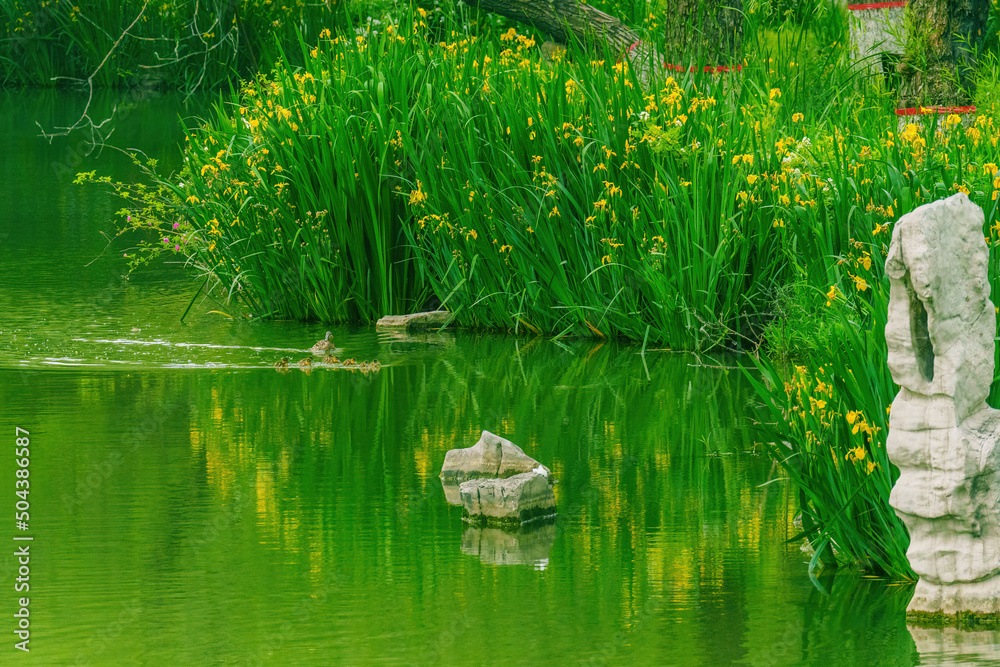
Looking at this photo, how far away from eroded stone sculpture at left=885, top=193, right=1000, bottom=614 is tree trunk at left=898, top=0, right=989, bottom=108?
4.81m

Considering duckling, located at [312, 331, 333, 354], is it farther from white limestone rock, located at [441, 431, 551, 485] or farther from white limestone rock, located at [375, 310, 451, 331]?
white limestone rock, located at [441, 431, 551, 485]

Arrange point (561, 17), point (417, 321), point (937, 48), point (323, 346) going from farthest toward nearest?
point (561, 17) < point (937, 48) < point (417, 321) < point (323, 346)

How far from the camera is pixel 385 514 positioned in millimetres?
5512

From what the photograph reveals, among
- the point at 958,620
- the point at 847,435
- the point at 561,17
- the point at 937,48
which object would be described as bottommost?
the point at 958,620

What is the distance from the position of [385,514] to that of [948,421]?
2079 millimetres

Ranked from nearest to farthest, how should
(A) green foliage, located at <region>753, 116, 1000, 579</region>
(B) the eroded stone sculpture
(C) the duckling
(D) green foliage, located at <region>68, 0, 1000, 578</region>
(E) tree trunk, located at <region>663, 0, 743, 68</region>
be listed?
(B) the eroded stone sculpture → (A) green foliage, located at <region>753, 116, 1000, 579</region> → (D) green foliage, located at <region>68, 0, 1000, 578</region> → (C) the duckling → (E) tree trunk, located at <region>663, 0, 743, 68</region>

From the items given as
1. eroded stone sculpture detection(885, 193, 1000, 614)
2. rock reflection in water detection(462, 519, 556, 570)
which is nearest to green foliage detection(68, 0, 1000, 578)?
rock reflection in water detection(462, 519, 556, 570)

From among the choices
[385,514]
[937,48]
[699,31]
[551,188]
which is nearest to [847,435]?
[385,514]

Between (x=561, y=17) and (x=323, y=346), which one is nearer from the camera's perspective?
(x=323, y=346)

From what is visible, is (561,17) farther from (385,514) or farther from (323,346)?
(385,514)

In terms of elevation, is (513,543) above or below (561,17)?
below

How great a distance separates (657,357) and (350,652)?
4.04 meters

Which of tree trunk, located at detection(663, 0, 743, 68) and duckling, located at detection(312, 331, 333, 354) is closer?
duckling, located at detection(312, 331, 333, 354)

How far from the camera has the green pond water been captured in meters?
4.35
